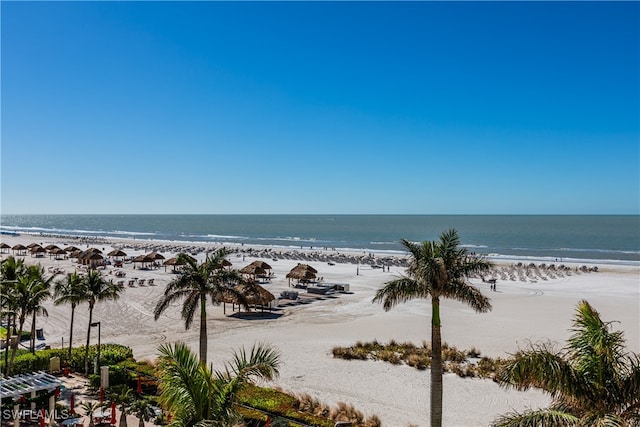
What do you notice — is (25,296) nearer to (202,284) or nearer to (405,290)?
(202,284)

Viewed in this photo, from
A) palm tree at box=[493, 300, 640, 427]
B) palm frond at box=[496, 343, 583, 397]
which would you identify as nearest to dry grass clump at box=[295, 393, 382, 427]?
palm tree at box=[493, 300, 640, 427]

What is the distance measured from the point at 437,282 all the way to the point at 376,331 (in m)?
13.9

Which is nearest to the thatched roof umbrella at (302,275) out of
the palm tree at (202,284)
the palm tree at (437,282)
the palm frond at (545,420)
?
the palm tree at (202,284)

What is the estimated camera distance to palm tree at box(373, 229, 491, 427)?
10727 millimetres

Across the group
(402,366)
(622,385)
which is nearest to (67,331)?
(402,366)

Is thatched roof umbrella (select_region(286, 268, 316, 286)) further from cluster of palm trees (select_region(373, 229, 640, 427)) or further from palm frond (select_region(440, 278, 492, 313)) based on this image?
cluster of palm trees (select_region(373, 229, 640, 427))

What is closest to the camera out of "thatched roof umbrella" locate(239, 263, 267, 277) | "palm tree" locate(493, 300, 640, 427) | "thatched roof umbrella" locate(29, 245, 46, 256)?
"palm tree" locate(493, 300, 640, 427)

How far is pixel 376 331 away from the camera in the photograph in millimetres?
23891

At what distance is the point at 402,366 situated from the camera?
711 inches

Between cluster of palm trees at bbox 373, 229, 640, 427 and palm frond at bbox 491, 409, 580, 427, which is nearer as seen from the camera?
palm frond at bbox 491, 409, 580, 427

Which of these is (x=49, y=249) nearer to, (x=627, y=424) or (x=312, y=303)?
(x=312, y=303)

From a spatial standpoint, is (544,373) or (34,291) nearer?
(544,373)

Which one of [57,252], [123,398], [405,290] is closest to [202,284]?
[123,398]

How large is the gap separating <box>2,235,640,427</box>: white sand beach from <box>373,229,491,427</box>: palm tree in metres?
3.04
